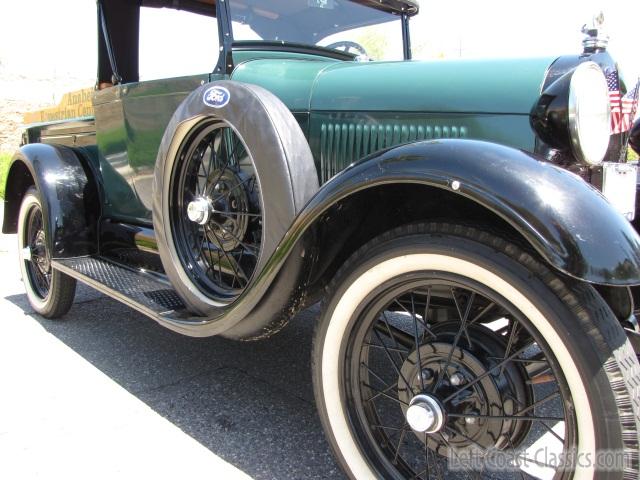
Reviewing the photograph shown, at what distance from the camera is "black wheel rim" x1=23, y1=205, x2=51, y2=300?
12.1 ft

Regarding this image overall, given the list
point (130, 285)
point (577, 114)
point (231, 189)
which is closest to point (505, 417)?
point (577, 114)

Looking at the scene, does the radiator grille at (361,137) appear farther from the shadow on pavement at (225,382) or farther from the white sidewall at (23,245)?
the white sidewall at (23,245)

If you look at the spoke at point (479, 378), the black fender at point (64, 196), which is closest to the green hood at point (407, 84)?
the spoke at point (479, 378)

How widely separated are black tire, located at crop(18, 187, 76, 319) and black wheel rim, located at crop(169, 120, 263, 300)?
1306 mm

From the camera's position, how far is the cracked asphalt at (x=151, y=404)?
2.03 meters

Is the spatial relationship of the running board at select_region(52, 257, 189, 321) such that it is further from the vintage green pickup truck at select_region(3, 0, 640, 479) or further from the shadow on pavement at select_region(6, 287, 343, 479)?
the shadow on pavement at select_region(6, 287, 343, 479)

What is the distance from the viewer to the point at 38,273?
3.83 metres

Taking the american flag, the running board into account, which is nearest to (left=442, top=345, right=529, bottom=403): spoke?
the american flag

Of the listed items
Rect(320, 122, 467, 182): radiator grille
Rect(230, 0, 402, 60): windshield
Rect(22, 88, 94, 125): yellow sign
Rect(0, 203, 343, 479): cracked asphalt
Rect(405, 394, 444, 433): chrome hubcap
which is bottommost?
Rect(0, 203, 343, 479): cracked asphalt

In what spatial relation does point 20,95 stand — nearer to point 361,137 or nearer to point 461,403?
point 361,137

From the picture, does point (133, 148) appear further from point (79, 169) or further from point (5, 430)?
point (5, 430)

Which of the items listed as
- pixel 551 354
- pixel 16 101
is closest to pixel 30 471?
pixel 551 354

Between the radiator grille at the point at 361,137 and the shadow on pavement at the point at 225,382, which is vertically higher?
the radiator grille at the point at 361,137

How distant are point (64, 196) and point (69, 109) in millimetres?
1053
